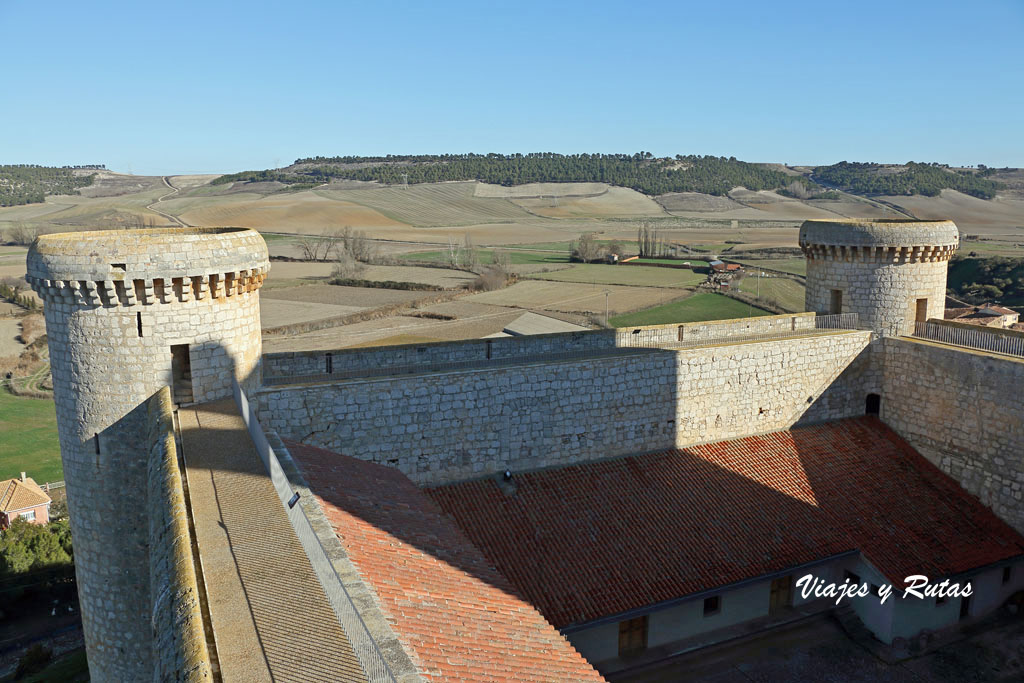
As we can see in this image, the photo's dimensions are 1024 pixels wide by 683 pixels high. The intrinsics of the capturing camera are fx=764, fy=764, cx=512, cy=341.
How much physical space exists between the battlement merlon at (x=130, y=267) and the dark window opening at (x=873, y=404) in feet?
42.2

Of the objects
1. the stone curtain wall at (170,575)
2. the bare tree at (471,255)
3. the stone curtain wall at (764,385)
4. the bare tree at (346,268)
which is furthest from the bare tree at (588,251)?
the stone curtain wall at (170,575)

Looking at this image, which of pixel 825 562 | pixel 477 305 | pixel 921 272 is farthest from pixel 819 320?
pixel 477 305

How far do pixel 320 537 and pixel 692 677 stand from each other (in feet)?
23.1

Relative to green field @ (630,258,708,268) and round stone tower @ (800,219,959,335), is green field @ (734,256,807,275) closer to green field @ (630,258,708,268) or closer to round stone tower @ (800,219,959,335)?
green field @ (630,258,708,268)

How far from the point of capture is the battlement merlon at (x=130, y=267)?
8.46 metres

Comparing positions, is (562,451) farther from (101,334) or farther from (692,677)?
(101,334)

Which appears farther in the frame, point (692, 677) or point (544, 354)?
point (544, 354)

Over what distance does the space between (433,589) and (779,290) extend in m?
41.7

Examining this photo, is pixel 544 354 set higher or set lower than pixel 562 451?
higher

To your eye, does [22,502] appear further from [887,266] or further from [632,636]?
[887,266]

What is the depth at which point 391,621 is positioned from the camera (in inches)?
248

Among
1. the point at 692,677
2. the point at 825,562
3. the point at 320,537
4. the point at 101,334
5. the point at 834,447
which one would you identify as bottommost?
the point at 692,677

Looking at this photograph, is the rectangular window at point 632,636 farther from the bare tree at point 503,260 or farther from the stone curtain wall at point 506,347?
the bare tree at point 503,260

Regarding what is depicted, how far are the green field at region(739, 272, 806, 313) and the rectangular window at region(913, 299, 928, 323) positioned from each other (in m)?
24.4
